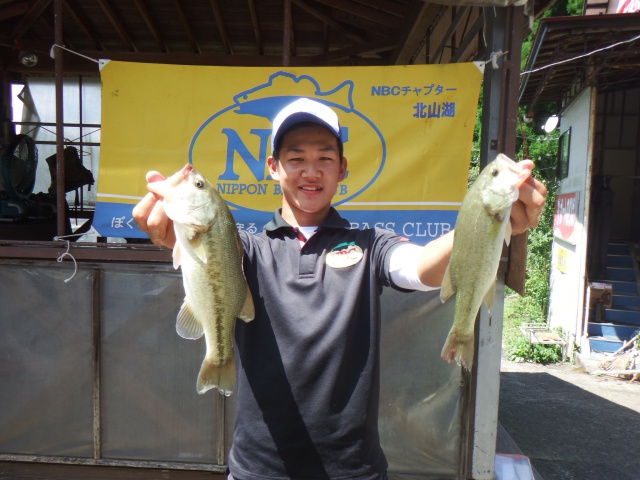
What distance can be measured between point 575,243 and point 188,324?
953 cm

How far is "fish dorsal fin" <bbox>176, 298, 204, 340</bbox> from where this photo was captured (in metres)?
2.16

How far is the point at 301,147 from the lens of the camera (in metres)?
2.20

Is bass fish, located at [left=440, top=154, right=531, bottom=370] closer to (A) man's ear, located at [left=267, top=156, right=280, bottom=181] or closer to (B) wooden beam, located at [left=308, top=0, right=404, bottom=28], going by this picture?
(A) man's ear, located at [left=267, top=156, right=280, bottom=181]

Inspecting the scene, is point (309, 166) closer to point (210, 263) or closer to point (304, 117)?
point (304, 117)

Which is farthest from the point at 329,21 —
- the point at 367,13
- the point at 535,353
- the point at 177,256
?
the point at 535,353

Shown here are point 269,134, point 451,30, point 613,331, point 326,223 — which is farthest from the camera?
point 613,331

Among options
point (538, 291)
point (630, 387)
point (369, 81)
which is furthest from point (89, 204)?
point (538, 291)

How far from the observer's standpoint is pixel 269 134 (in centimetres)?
385

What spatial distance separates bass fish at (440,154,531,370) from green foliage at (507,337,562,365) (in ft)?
28.5

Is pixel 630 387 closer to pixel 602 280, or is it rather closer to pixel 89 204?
pixel 602 280

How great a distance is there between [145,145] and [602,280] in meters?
9.27

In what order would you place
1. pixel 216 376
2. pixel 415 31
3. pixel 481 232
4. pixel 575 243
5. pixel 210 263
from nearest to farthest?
pixel 481 232 → pixel 210 263 → pixel 216 376 → pixel 415 31 → pixel 575 243

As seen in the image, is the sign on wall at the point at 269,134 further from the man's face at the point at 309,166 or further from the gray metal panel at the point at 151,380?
the man's face at the point at 309,166

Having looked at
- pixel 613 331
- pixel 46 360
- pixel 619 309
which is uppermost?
pixel 46 360
